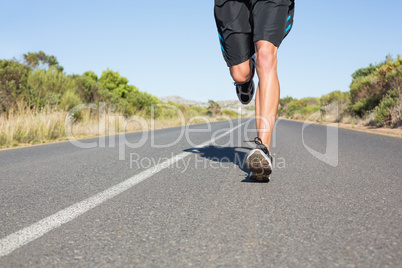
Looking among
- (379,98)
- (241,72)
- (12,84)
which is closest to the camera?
(241,72)

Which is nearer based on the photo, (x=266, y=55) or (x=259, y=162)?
(x=259, y=162)

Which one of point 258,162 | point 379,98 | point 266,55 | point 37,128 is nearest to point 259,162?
point 258,162

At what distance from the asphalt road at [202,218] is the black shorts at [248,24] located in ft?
4.15

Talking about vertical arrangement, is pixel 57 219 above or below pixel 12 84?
below

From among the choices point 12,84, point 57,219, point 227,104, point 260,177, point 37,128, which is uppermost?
point 227,104

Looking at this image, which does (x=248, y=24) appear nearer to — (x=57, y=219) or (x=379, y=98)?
(x=57, y=219)

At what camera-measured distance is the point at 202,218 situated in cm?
189

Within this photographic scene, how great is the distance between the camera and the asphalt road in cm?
137

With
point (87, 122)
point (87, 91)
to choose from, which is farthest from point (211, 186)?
point (87, 91)

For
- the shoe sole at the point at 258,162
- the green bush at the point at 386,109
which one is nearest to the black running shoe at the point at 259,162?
the shoe sole at the point at 258,162

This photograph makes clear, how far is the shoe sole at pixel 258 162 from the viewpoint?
2537 millimetres

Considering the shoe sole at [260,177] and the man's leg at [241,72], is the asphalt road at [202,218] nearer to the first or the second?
the shoe sole at [260,177]

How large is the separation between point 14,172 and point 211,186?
8.06 feet

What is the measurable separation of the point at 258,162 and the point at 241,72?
1.28m
